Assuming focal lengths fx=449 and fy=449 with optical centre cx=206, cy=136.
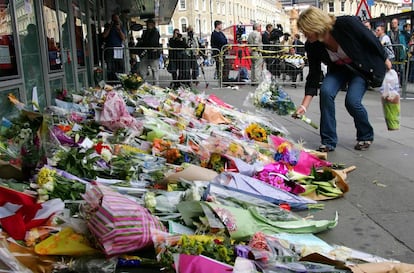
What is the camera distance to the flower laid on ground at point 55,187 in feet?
9.96

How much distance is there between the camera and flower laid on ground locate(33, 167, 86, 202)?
120 inches

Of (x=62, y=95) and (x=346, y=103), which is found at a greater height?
(x=62, y=95)

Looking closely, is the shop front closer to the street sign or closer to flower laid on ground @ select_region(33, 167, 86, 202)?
flower laid on ground @ select_region(33, 167, 86, 202)

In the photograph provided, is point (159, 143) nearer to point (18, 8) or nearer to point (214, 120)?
point (214, 120)

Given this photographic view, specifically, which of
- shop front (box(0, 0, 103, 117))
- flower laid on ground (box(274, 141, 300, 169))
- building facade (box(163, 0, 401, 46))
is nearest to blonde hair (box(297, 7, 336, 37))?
flower laid on ground (box(274, 141, 300, 169))

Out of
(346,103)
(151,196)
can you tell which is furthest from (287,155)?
(151,196)

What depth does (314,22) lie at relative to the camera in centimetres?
484

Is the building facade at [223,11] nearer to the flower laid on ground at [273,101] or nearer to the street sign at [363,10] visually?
the street sign at [363,10]

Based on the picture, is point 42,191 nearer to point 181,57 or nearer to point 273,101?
point 273,101

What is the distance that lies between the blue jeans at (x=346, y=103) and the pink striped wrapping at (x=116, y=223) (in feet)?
10.9

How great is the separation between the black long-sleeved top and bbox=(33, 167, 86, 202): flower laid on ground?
10.9 feet

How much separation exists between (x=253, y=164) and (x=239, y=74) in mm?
10135

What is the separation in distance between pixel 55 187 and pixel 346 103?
3.60 meters

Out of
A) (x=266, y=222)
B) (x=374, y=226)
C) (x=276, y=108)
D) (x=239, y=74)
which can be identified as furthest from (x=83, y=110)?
(x=239, y=74)
